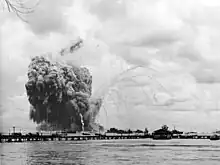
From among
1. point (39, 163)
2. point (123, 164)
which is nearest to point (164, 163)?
point (123, 164)

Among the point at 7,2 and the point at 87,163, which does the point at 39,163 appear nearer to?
the point at 87,163

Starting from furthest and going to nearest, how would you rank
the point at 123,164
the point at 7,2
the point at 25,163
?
the point at 25,163 < the point at 123,164 < the point at 7,2

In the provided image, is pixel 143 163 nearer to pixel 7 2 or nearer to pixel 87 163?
pixel 87 163

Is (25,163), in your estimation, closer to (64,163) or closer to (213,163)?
(64,163)

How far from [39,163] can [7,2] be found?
209 feet

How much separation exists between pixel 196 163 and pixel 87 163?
21.3m

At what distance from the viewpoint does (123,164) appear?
3034 inches

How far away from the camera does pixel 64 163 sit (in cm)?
8006

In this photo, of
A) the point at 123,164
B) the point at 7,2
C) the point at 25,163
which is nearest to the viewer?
the point at 7,2

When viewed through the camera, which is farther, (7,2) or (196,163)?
(196,163)

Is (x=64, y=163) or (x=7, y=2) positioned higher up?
(x=7, y=2)

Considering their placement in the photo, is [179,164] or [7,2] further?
[179,164]

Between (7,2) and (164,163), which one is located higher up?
(7,2)

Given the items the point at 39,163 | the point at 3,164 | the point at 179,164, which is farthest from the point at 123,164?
the point at 3,164
